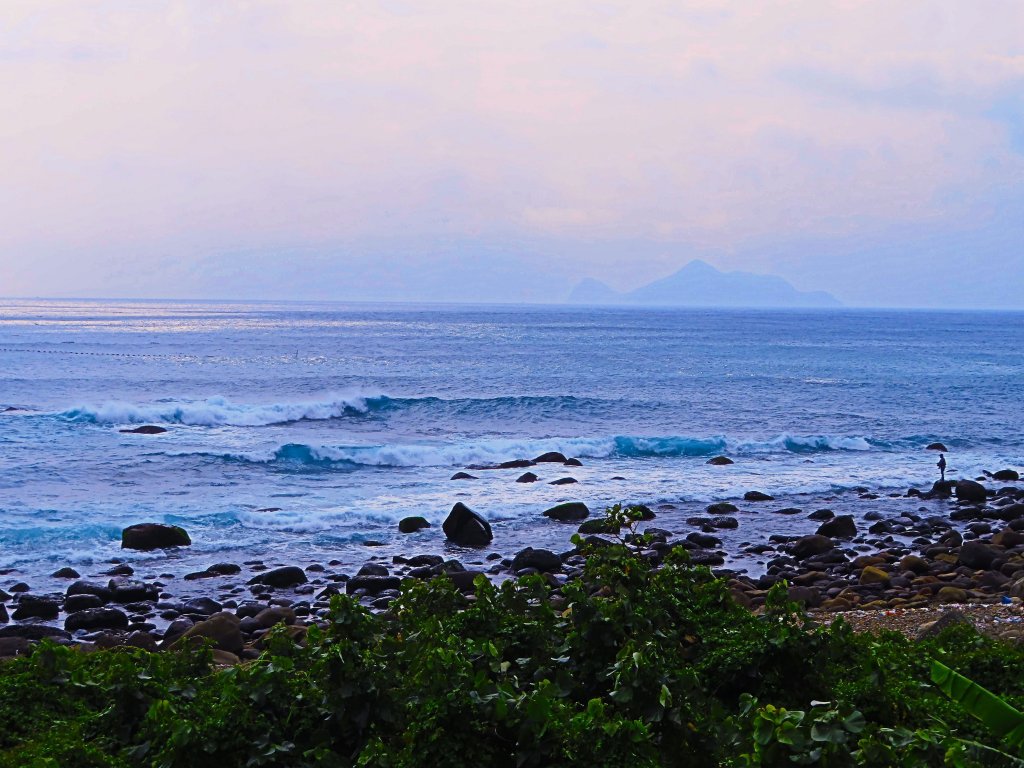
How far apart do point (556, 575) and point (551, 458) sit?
12.9 metres

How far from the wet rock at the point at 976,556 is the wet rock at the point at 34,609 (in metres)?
16.1

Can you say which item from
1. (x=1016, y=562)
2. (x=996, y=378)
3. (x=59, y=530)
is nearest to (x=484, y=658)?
(x=1016, y=562)

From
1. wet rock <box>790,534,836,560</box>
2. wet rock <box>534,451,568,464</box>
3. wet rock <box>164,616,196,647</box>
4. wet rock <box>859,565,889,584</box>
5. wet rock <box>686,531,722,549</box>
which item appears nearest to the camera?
wet rock <box>164,616,196,647</box>

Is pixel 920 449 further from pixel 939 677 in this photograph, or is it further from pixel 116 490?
pixel 939 677

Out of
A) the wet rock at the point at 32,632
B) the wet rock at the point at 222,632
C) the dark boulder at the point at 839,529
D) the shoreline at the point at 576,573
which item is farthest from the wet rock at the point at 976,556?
the wet rock at the point at 32,632

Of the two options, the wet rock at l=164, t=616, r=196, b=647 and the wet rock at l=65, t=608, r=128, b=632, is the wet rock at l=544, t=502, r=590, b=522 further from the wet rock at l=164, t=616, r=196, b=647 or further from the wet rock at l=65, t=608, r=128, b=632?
the wet rock at l=65, t=608, r=128, b=632

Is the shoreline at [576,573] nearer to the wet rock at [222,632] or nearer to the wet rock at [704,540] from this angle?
the wet rock at [704,540]

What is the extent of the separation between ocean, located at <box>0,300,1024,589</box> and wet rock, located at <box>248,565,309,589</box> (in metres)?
1.31

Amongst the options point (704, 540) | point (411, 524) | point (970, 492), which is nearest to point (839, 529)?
point (704, 540)

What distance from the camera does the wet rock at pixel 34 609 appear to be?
14219 millimetres

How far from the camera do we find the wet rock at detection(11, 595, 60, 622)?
14219 mm

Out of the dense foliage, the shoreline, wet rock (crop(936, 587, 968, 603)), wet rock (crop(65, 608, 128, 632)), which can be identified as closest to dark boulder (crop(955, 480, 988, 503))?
the shoreline

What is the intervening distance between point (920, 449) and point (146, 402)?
33.4 m

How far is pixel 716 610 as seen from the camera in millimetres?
6984
